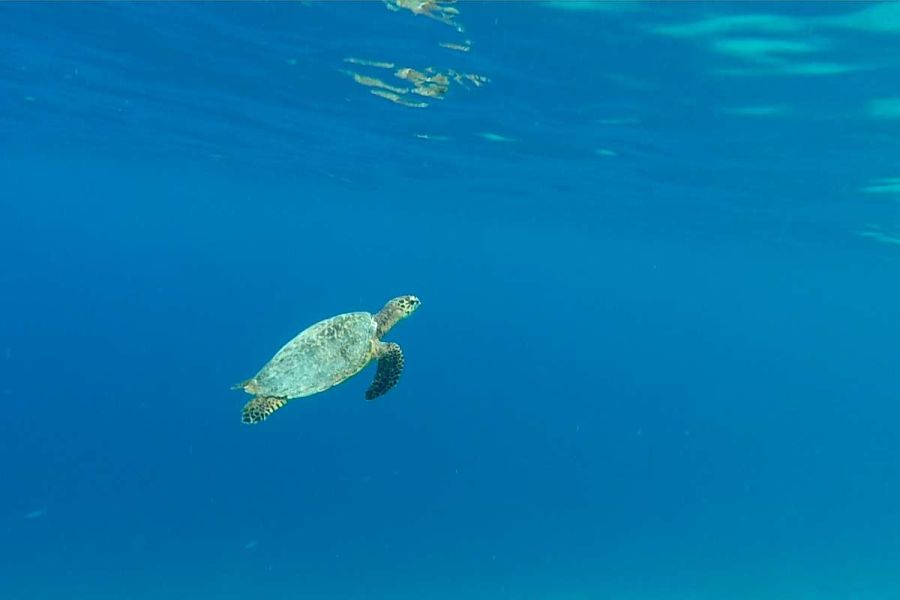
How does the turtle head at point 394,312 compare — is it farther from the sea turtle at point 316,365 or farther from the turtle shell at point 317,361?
the turtle shell at point 317,361

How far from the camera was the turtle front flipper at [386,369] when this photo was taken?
7843mm

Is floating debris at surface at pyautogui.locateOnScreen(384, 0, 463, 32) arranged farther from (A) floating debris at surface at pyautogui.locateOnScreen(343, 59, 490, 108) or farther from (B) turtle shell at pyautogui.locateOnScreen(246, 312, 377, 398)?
(B) turtle shell at pyautogui.locateOnScreen(246, 312, 377, 398)

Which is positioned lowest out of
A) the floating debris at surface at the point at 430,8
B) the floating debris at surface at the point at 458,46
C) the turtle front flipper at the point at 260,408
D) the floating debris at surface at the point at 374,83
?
the turtle front flipper at the point at 260,408

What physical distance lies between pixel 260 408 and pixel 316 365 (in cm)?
65

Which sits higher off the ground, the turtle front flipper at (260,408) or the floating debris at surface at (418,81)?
the floating debris at surface at (418,81)

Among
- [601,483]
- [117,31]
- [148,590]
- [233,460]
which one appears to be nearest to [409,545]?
[148,590]

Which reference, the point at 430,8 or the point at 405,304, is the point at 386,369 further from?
the point at 430,8

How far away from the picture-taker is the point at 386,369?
318 inches

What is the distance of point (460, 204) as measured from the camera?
142 ft

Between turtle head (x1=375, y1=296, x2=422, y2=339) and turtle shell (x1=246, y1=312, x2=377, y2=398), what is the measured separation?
889 mm

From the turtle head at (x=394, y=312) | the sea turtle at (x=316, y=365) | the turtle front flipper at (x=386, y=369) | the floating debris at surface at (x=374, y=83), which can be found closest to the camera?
the sea turtle at (x=316, y=365)

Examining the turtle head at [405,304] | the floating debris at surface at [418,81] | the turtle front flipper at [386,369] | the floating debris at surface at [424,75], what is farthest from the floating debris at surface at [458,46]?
the turtle front flipper at [386,369]

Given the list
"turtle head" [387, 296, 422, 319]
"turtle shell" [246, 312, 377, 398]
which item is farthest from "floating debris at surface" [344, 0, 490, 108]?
"turtle shell" [246, 312, 377, 398]

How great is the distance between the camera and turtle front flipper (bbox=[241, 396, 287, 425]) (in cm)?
674
